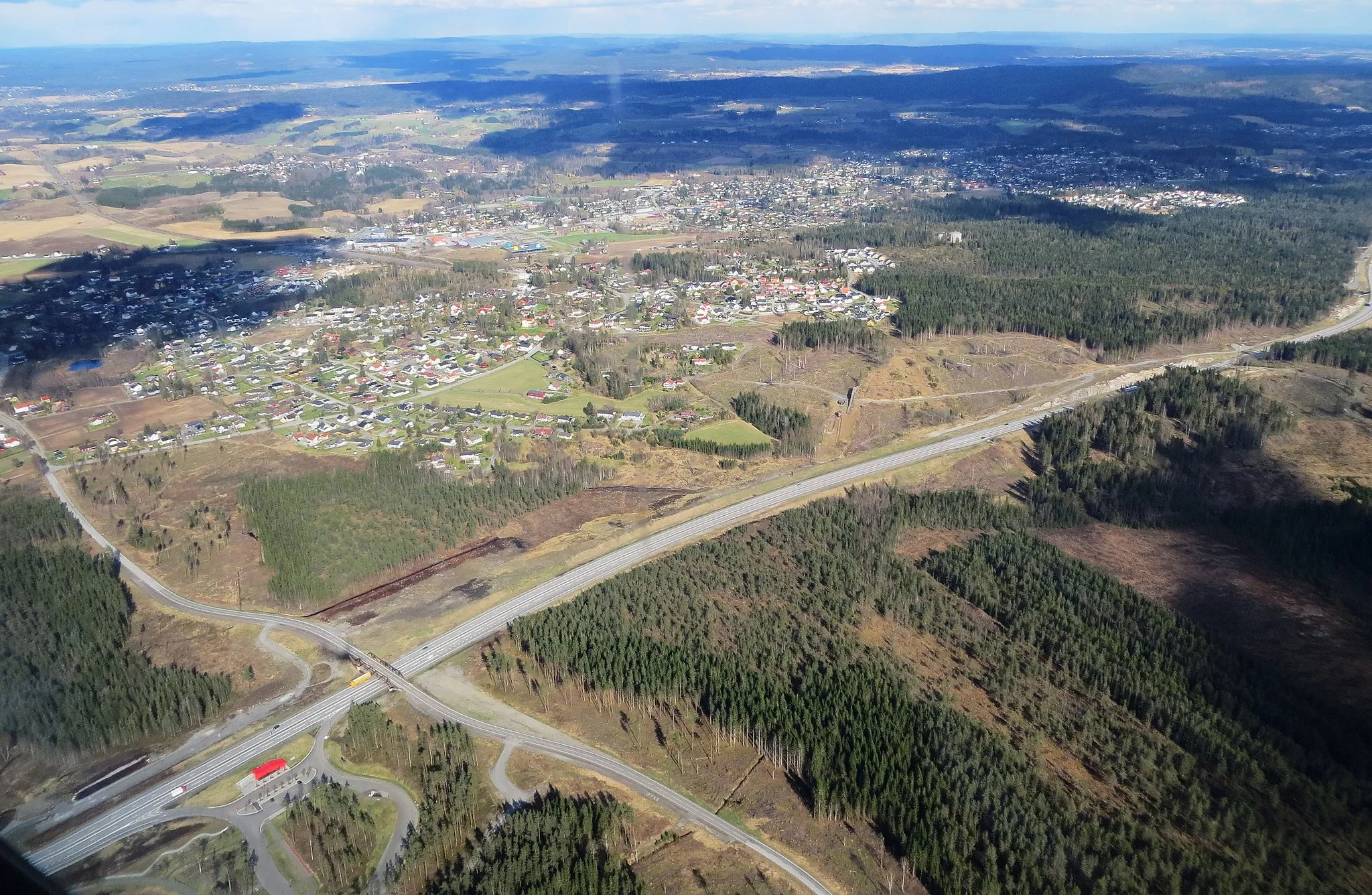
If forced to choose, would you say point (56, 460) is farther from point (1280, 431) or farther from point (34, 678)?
point (1280, 431)

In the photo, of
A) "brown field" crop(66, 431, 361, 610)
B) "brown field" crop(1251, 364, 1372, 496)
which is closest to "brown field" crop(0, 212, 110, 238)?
"brown field" crop(66, 431, 361, 610)

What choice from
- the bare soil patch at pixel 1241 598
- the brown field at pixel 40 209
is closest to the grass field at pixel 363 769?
the bare soil patch at pixel 1241 598

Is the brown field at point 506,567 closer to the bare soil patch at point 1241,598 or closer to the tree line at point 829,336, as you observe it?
the bare soil patch at point 1241,598

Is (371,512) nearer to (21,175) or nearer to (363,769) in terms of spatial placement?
(363,769)

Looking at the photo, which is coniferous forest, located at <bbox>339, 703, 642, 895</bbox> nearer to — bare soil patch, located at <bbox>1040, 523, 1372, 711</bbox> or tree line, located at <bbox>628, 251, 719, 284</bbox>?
bare soil patch, located at <bbox>1040, 523, 1372, 711</bbox>

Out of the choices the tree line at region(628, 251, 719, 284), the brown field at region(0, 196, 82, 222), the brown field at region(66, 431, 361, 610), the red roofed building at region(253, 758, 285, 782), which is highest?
the red roofed building at region(253, 758, 285, 782)
